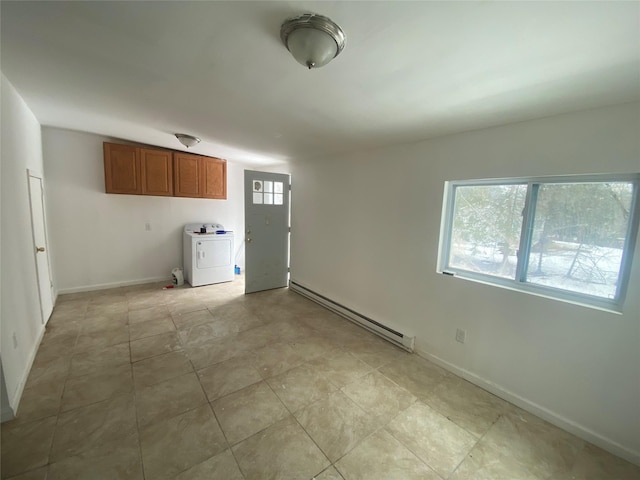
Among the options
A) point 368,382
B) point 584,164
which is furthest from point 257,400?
point 584,164

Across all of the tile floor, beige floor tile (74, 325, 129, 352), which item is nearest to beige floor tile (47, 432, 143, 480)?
the tile floor

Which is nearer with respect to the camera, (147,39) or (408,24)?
(408,24)

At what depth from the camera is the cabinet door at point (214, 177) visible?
15.4 feet

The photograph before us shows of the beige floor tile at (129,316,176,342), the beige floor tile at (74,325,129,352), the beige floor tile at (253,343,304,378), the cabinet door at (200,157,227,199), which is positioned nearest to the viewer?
the beige floor tile at (253,343,304,378)

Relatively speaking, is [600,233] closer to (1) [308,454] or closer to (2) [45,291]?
(1) [308,454]

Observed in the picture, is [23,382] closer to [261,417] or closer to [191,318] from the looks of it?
[191,318]

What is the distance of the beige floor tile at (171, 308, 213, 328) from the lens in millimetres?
3131

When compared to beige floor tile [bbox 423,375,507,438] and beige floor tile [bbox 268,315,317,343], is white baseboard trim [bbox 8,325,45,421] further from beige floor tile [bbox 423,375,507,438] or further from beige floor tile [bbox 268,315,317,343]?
beige floor tile [bbox 423,375,507,438]

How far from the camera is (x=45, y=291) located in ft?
10.0

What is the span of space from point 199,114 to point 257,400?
259 centimetres

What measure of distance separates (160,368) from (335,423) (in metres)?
1.66

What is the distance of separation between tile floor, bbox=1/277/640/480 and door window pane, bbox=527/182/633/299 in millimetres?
1111

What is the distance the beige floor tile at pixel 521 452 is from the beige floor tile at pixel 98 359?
9.45ft

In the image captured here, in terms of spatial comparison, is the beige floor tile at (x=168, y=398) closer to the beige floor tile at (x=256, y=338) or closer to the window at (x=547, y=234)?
the beige floor tile at (x=256, y=338)
